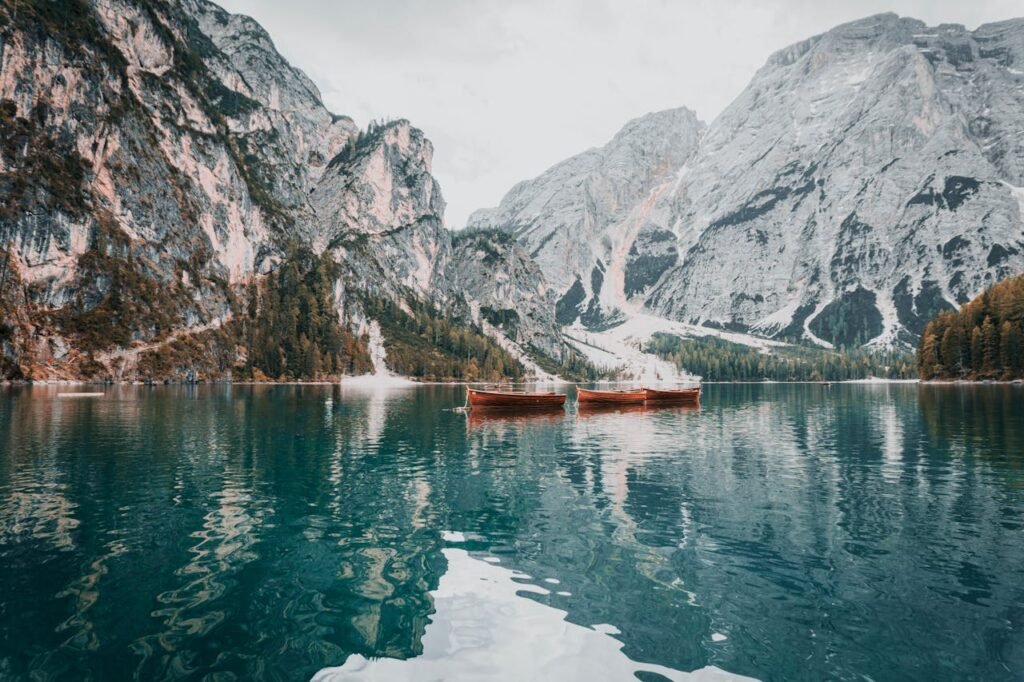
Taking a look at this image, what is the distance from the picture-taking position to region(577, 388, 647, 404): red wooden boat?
106 meters

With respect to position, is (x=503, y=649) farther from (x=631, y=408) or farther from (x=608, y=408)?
(x=631, y=408)

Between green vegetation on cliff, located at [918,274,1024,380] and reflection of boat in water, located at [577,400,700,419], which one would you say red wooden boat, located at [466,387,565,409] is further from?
green vegetation on cliff, located at [918,274,1024,380]

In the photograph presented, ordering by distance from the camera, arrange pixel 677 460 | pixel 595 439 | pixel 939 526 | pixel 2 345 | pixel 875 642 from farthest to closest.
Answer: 1. pixel 2 345
2. pixel 595 439
3. pixel 677 460
4. pixel 939 526
5. pixel 875 642

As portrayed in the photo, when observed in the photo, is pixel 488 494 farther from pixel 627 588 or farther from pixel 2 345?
pixel 2 345

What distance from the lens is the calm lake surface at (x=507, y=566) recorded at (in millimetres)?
13102

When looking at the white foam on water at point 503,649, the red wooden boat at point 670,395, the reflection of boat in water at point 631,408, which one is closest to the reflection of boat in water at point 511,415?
the reflection of boat in water at point 631,408

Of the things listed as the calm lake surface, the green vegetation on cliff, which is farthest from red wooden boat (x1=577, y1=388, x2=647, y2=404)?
the green vegetation on cliff

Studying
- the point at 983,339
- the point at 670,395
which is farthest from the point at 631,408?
the point at 983,339

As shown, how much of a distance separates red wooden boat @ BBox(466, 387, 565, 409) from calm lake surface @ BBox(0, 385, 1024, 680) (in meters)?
47.9

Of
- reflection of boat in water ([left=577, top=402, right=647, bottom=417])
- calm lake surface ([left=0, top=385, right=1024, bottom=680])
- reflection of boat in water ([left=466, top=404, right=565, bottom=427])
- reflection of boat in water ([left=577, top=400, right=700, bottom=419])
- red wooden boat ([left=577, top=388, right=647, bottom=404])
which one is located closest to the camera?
calm lake surface ([left=0, top=385, right=1024, bottom=680])

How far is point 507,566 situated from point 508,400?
73.6m

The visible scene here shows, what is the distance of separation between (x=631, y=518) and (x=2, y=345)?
212 meters

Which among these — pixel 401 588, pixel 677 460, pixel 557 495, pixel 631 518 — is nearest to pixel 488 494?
pixel 557 495

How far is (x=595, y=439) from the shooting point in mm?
56781
